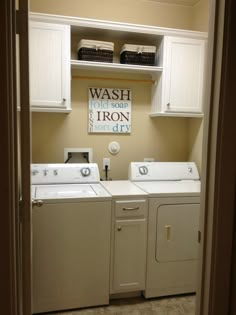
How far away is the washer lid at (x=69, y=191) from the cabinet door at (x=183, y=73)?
1.05 meters

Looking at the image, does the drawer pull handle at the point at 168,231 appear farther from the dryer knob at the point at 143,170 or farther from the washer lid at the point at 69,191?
the dryer knob at the point at 143,170

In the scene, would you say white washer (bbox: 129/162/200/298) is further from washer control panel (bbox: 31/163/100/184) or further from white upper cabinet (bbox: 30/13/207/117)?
white upper cabinet (bbox: 30/13/207/117)

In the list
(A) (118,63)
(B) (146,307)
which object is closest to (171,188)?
(B) (146,307)

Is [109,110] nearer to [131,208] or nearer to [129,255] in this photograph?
[131,208]

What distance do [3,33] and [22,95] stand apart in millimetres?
224

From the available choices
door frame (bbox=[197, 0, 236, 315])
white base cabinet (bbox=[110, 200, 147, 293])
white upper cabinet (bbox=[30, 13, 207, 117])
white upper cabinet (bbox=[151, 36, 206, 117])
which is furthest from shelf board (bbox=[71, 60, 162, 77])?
door frame (bbox=[197, 0, 236, 315])

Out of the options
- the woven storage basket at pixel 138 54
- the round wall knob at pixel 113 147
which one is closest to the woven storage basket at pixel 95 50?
the woven storage basket at pixel 138 54

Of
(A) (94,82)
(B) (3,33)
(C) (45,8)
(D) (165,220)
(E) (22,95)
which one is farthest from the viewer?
(A) (94,82)

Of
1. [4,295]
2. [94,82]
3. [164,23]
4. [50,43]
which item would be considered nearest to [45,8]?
[50,43]

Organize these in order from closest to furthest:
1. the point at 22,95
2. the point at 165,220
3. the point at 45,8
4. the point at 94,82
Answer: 1. the point at 22,95
2. the point at 165,220
3. the point at 45,8
4. the point at 94,82

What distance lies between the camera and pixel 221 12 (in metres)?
1.12

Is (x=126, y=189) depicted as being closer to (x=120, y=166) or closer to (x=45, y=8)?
(x=120, y=166)

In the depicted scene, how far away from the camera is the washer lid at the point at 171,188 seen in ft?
8.21

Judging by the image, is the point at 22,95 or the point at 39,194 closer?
the point at 22,95
